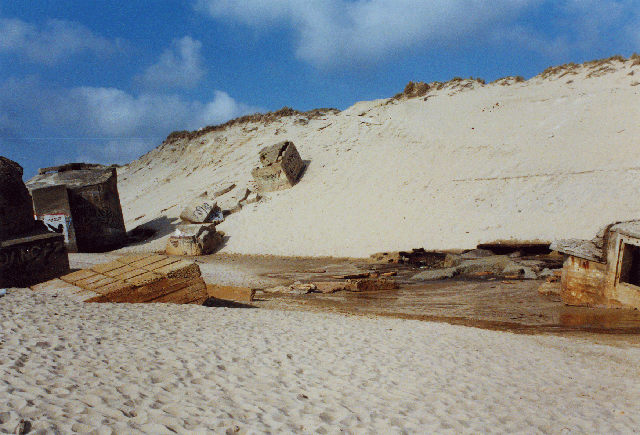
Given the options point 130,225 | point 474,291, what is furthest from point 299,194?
point 474,291

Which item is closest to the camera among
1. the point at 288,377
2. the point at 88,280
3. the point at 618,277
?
the point at 288,377

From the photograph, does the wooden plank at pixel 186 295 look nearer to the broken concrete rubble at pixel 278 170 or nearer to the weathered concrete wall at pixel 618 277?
the weathered concrete wall at pixel 618 277

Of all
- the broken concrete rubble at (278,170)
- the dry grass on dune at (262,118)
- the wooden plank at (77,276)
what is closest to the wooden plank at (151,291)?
the wooden plank at (77,276)

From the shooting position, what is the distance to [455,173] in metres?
19.0

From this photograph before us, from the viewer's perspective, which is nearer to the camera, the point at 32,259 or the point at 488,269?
the point at 32,259

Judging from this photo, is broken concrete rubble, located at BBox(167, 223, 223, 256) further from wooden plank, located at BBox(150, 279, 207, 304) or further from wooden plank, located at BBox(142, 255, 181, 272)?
wooden plank, located at BBox(150, 279, 207, 304)

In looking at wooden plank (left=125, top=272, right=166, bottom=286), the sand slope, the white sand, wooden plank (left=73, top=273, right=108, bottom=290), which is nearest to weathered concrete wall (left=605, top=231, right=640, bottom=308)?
the white sand

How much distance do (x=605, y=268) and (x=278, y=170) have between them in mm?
15828

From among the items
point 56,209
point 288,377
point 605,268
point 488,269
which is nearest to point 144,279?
point 288,377

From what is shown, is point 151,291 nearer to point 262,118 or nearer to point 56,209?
point 56,209

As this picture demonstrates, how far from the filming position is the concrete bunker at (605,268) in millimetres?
8188

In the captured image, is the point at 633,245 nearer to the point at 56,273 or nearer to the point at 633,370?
the point at 633,370

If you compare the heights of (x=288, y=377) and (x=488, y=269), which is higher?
(x=288, y=377)

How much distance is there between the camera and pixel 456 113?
2425 cm
